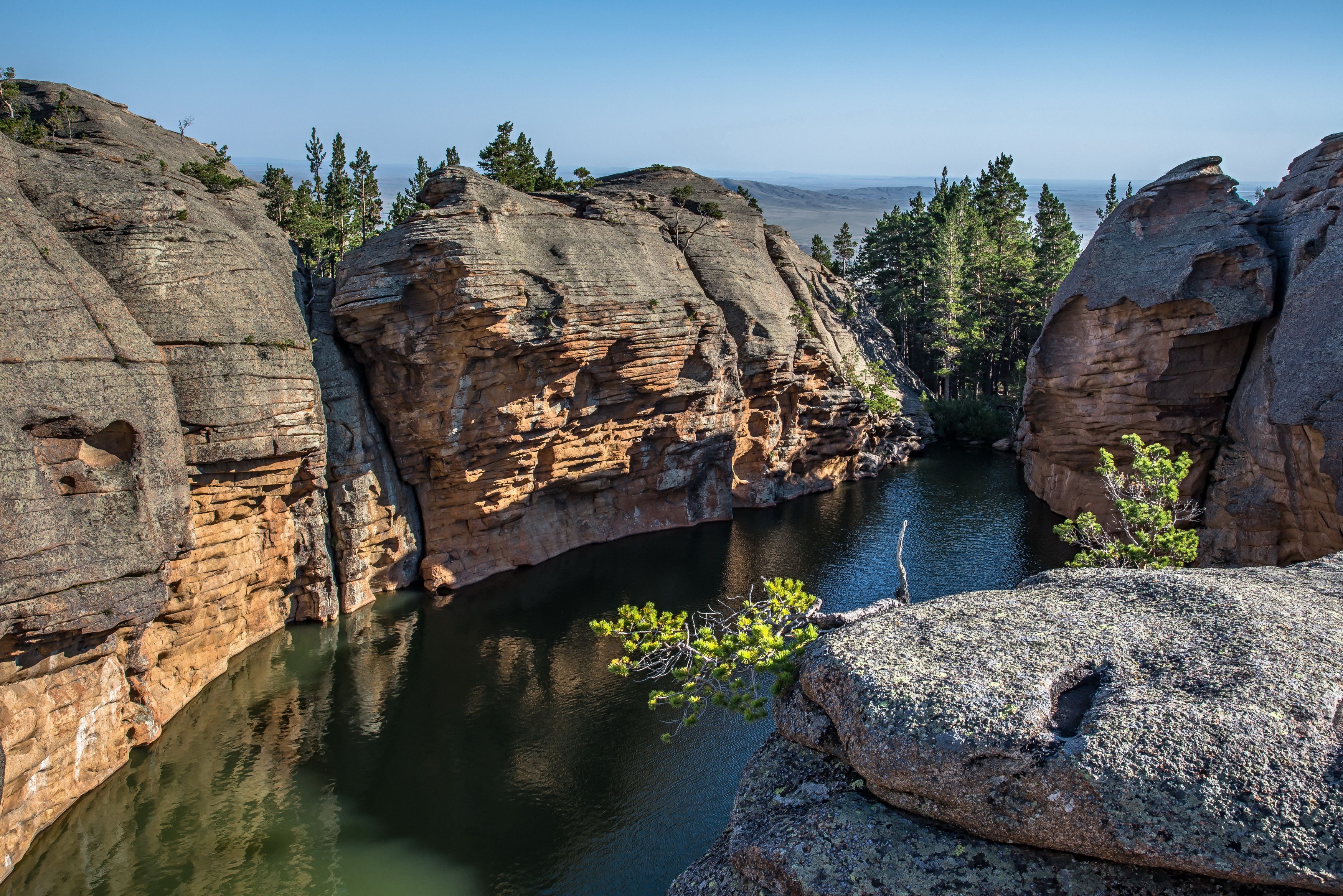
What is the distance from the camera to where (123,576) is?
18828mm

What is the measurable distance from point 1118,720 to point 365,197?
164 feet

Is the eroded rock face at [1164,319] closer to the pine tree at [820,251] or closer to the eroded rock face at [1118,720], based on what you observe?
the eroded rock face at [1118,720]

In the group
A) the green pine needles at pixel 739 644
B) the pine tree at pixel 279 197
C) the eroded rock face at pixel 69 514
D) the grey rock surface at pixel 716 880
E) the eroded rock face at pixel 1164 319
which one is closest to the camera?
the grey rock surface at pixel 716 880

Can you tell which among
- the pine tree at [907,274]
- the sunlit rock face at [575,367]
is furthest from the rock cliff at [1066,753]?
the pine tree at [907,274]

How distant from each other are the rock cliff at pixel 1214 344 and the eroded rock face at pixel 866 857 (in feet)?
59.4

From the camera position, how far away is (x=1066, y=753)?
885 cm

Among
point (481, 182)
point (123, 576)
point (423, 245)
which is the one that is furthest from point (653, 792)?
point (481, 182)

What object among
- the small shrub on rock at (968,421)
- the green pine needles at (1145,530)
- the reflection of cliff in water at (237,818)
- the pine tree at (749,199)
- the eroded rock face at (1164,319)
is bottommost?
the reflection of cliff in water at (237,818)

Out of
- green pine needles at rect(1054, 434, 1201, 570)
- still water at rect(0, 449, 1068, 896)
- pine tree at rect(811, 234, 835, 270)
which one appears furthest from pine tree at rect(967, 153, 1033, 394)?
green pine needles at rect(1054, 434, 1201, 570)

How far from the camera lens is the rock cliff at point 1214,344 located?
2348 cm

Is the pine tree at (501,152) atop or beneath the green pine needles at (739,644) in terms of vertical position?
atop

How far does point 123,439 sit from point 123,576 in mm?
3359

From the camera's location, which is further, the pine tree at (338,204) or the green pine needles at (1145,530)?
the pine tree at (338,204)

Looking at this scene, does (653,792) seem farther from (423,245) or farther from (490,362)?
(423,245)
